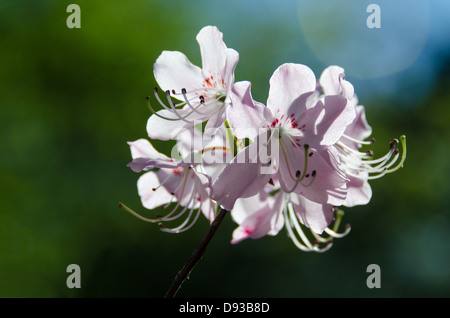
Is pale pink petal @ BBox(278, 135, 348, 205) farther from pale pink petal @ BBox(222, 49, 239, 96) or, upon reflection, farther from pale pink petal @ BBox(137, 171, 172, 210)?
pale pink petal @ BBox(137, 171, 172, 210)

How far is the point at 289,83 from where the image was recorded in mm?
1140

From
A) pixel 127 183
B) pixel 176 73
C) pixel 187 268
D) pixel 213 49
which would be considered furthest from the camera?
pixel 127 183

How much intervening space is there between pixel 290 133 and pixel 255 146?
0.36 ft

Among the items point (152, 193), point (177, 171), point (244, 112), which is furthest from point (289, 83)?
point (152, 193)

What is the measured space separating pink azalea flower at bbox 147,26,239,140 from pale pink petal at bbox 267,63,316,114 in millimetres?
134

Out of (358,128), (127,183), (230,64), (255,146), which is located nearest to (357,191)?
(358,128)

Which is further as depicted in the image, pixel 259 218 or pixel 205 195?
pixel 259 218

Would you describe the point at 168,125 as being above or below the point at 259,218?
above

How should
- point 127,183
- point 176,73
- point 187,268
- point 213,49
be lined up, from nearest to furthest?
point 187,268, point 213,49, point 176,73, point 127,183

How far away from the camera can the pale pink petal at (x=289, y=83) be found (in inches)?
44.4

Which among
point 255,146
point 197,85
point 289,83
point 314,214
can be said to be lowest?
point 314,214

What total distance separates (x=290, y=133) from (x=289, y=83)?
147mm

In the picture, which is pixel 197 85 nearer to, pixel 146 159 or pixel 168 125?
pixel 168 125
